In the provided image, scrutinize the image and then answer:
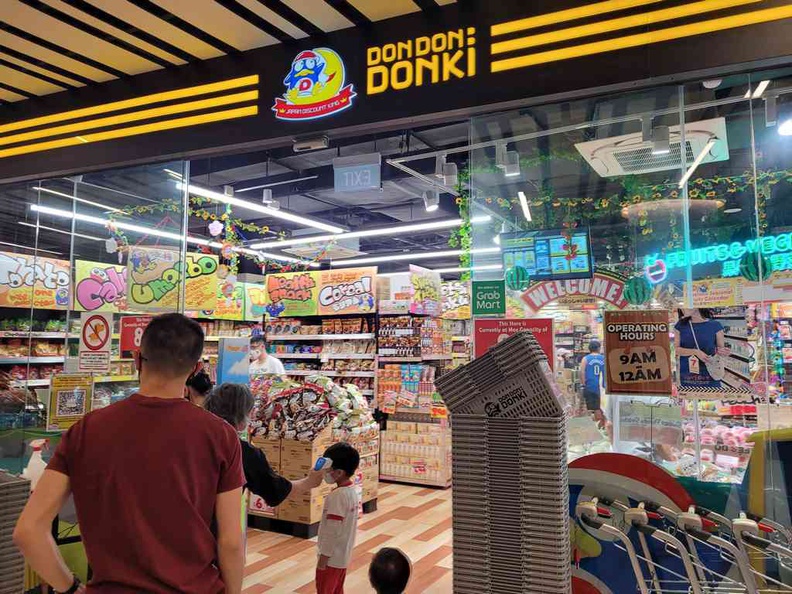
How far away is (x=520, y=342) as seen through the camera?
1.89m

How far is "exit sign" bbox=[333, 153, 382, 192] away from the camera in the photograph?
5250mm

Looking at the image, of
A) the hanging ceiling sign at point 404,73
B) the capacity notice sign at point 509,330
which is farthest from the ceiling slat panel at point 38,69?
the capacity notice sign at point 509,330

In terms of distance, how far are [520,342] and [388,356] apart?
6.99 meters

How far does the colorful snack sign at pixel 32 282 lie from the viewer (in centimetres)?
649

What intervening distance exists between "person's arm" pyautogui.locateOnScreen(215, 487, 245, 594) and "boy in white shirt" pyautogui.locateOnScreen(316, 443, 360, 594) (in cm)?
172

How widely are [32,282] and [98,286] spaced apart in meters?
2.69

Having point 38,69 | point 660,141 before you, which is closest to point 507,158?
point 660,141

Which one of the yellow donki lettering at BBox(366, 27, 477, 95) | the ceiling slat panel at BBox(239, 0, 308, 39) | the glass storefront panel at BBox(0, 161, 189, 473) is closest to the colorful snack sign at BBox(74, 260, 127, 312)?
the glass storefront panel at BBox(0, 161, 189, 473)

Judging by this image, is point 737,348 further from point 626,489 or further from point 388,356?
point 388,356

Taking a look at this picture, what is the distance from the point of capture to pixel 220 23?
366cm

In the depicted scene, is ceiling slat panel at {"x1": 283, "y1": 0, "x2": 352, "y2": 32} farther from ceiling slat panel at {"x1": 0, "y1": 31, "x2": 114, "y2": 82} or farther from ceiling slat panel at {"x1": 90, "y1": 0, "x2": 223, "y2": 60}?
ceiling slat panel at {"x1": 0, "y1": 31, "x2": 114, "y2": 82}

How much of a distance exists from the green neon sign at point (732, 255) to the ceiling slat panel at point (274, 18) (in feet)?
8.60

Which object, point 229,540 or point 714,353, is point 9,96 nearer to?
point 229,540

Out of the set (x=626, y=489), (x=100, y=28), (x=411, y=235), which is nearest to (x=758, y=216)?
(x=626, y=489)
